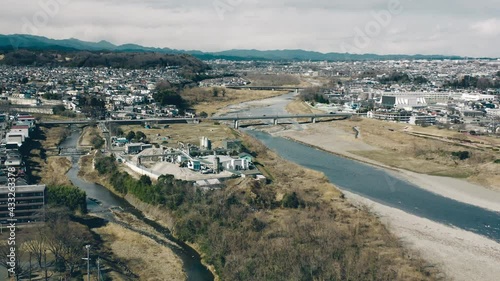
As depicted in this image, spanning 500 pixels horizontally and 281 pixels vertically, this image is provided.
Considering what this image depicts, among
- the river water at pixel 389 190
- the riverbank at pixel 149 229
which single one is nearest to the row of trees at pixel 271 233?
the riverbank at pixel 149 229

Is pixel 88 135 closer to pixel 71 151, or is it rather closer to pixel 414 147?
pixel 71 151

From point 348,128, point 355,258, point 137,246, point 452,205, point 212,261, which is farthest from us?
point 348,128

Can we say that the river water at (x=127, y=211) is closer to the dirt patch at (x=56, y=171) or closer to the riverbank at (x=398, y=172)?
the dirt patch at (x=56, y=171)

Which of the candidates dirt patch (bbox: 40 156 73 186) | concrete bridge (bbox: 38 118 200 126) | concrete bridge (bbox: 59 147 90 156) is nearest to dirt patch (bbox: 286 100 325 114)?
concrete bridge (bbox: 38 118 200 126)

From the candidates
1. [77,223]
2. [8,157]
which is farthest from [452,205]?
[8,157]

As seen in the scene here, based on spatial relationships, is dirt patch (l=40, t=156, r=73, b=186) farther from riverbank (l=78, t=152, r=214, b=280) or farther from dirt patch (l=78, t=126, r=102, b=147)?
dirt patch (l=78, t=126, r=102, b=147)

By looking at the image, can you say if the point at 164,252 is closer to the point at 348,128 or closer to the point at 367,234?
the point at 367,234

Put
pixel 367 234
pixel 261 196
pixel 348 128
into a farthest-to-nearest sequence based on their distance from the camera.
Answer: pixel 348 128, pixel 261 196, pixel 367 234
